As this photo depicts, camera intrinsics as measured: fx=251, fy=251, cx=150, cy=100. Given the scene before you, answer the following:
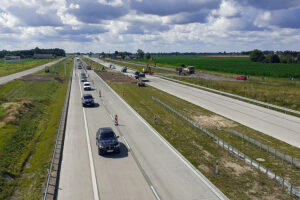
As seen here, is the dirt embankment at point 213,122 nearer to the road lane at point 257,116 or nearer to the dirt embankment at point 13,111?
the road lane at point 257,116

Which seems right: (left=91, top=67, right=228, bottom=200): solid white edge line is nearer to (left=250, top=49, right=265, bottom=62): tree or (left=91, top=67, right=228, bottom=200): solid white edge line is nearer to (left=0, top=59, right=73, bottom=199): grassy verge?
(left=0, top=59, right=73, bottom=199): grassy verge

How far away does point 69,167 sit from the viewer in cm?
1630

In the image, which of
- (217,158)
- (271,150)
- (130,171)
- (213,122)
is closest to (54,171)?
(130,171)

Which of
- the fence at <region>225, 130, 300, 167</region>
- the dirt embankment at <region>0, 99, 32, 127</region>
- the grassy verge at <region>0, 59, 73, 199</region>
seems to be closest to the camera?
the grassy verge at <region>0, 59, 73, 199</region>

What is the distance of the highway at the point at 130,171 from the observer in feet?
43.3

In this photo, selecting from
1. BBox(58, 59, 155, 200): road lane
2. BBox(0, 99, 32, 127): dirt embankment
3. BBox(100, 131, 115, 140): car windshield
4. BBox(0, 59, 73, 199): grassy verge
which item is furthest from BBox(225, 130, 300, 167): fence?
BBox(0, 99, 32, 127): dirt embankment

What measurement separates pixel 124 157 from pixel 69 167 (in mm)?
3803

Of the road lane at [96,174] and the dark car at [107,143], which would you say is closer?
the road lane at [96,174]

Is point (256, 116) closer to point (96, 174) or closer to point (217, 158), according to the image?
point (217, 158)

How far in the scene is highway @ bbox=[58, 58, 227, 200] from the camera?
13.2 metres

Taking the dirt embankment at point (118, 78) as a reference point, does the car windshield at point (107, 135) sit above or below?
below

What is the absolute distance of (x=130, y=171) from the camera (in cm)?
1570

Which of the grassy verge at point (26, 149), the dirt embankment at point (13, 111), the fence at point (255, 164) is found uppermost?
the dirt embankment at point (13, 111)

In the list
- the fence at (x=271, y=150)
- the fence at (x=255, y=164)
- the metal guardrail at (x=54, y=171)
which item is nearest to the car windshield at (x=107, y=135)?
the metal guardrail at (x=54, y=171)
